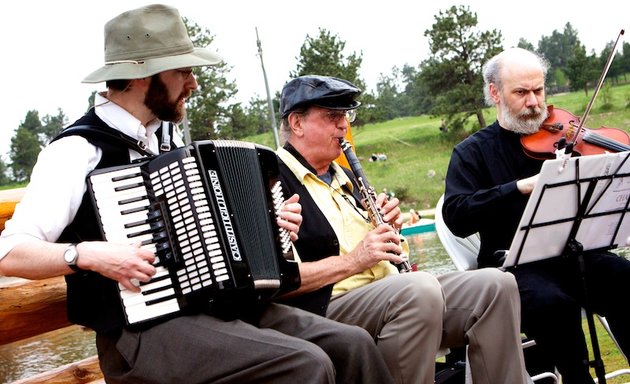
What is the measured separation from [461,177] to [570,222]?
2.16 feet

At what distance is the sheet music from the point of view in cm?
302

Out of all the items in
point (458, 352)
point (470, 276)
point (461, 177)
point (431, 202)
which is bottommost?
point (431, 202)

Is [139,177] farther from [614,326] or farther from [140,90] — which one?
[614,326]

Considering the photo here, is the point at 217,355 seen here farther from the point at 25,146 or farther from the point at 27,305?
the point at 25,146

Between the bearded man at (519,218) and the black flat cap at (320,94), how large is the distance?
74 centimetres

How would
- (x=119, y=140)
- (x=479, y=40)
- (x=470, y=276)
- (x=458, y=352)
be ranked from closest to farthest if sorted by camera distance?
(x=119, y=140), (x=470, y=276), (x=458, y=352), (x=479, y=40)

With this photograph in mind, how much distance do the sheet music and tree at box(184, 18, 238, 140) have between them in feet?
77.9

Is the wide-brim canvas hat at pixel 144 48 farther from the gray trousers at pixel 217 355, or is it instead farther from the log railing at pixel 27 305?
the log railing at pixel 27 305

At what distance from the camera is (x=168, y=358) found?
94.8 inches

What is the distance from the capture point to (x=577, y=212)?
3223 mm

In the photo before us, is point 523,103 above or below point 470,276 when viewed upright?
above

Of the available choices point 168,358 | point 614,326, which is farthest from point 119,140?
point 614,326

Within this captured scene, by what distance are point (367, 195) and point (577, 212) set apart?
876 millimetres

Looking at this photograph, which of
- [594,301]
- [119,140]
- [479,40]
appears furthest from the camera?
[479,40]
